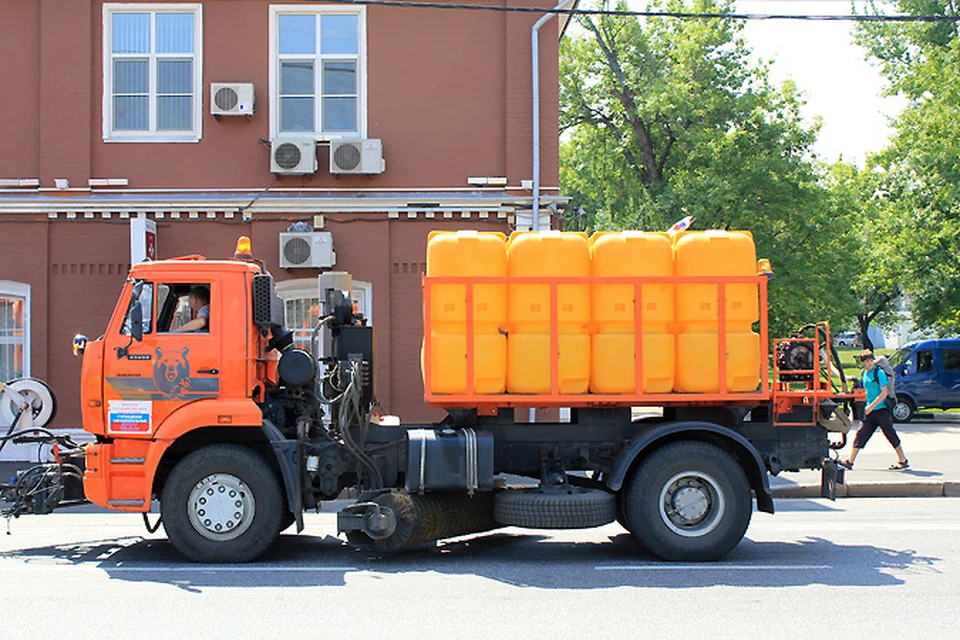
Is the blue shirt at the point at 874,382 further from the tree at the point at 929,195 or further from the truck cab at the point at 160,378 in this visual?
the tree at the point at 929,195

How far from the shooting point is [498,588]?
25.3 feet

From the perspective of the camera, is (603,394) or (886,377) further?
(886,377)

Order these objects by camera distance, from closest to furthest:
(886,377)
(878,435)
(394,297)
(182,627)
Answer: (182,627)
(886,377)
(394,297)
(878,435)

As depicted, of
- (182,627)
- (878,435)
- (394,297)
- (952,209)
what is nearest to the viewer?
(182,627)

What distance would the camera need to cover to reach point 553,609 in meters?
7.04

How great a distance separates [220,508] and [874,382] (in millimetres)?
9577

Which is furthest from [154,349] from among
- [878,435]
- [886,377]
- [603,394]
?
[878,435]

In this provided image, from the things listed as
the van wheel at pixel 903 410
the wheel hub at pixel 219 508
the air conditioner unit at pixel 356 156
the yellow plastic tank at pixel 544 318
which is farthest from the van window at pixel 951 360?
the wheel hub at pixel 219 508

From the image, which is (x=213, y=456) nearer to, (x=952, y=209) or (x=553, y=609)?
(x=553, y=609)

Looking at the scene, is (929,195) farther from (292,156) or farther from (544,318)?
(544,318)

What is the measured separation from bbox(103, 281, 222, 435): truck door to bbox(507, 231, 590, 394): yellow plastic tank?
2.49 m

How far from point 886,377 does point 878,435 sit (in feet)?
19.3

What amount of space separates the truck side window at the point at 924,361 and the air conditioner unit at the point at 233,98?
1766 cm

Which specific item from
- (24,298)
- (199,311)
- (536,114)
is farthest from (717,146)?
(199,311)
